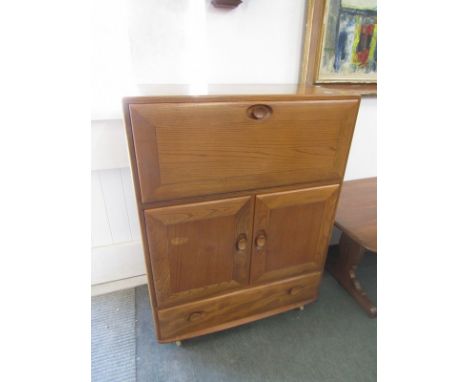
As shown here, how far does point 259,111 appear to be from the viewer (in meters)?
0.71

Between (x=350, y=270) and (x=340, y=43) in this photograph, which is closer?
(x=340, y=43)

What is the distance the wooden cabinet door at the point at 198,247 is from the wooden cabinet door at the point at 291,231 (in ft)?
0.14

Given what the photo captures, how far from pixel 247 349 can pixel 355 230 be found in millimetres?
688

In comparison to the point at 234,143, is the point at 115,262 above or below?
below

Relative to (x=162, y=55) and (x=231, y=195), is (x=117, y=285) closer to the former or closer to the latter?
(x=231, y=195)

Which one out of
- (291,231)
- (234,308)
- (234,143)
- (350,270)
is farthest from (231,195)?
(350,270)

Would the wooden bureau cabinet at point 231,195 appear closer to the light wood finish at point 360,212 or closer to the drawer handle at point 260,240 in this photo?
the drawer handle at point 260,240

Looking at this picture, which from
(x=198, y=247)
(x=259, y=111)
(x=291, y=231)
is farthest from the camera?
(x=291, y=231)

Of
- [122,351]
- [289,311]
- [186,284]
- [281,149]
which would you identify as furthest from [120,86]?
[289,311]

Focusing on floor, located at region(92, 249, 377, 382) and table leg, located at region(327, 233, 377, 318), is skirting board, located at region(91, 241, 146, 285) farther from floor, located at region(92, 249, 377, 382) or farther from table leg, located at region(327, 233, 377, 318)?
table leg, located at region(327, 233, 377, 318)

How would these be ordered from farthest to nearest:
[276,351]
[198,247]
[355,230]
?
[355,230] < [276,351] < [198,247]

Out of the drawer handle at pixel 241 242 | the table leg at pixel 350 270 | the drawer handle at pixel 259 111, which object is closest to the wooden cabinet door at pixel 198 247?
the drawer handle at pixel 241 242

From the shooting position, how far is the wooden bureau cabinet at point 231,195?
2.19ft
